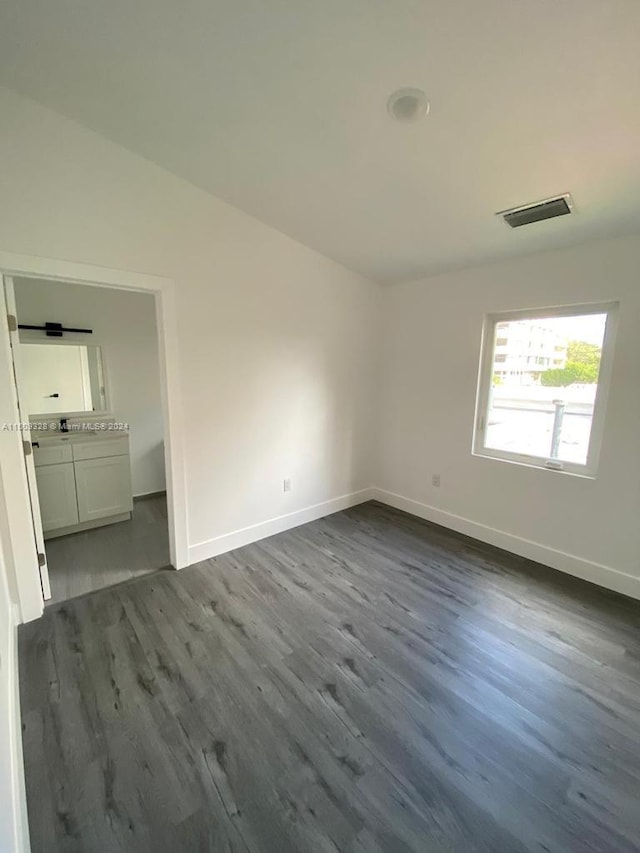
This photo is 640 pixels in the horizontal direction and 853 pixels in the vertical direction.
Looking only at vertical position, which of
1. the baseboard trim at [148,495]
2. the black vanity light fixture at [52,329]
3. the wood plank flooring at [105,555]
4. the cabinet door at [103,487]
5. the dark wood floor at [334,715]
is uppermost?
the black vanity light fixture at [52,329]

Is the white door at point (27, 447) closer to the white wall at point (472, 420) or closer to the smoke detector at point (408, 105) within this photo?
the smoke detector at point (408, 105)

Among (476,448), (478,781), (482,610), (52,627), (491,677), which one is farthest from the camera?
(476,448)

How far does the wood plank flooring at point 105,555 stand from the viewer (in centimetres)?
259

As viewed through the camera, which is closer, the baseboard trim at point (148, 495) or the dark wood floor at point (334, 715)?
the dark wood floor at point (334, 715)

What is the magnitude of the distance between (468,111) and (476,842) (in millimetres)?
2818

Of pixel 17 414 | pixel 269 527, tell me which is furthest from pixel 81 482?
pixel 269 527

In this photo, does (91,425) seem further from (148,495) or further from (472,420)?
(472,420)

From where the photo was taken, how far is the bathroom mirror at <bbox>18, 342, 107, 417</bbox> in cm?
340

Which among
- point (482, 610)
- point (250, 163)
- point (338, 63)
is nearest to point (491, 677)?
point (482, 610)

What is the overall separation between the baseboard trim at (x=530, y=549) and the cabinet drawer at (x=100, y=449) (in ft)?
9.32

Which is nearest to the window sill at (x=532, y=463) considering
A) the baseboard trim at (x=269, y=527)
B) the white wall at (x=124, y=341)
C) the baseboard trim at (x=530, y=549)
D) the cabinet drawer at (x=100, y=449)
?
the baseboard trim at (x=530, y=549)

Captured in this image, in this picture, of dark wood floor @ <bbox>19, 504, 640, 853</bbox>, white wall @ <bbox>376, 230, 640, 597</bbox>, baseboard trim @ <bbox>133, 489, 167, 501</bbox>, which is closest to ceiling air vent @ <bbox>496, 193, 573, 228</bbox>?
white wall @ <bbox>376, 230, 640, 597</bbox>

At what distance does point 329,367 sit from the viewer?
3.58m

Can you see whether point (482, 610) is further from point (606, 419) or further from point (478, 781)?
point (606, 419)
